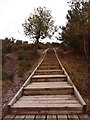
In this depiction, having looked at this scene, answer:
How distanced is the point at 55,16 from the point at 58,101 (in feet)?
71.9

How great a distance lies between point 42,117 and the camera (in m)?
4.83

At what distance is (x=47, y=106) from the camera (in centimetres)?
523

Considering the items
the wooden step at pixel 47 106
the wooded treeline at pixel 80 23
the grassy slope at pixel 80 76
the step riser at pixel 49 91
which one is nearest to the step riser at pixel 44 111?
the wooden step at pixel 47 106

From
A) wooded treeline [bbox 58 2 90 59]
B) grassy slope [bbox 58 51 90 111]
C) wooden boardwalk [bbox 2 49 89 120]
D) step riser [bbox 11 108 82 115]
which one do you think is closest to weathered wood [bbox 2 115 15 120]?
wooden boardwalk [bbox 2 49 89 120]

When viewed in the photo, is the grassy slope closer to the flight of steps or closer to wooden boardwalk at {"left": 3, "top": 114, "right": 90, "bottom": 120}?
the flight of steps

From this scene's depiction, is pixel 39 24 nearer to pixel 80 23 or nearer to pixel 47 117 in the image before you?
pixel 80 23

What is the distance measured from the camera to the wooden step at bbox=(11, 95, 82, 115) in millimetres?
5117

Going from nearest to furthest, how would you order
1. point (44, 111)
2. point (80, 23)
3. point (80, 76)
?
point (44, 111), point (80, 76), point (80, 23)

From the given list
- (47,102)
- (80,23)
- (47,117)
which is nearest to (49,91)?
(47,102)

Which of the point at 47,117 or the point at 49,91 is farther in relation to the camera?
the point at 49,91

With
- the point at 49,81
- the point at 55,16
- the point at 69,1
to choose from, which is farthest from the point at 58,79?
the point at 55,16

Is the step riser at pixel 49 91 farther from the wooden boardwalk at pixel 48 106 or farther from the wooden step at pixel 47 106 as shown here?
the wooden step at pixel 47 106

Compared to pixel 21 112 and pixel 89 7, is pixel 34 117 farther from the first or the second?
pixel 89 7

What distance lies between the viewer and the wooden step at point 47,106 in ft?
16.8
